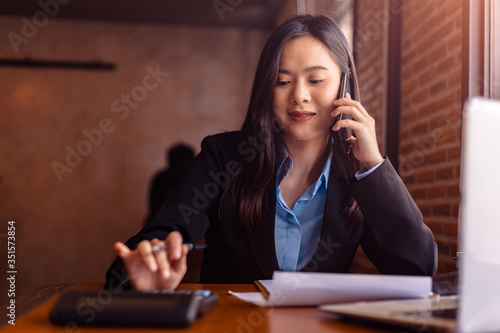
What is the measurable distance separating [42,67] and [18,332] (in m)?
5.63

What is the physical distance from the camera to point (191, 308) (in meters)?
0.68

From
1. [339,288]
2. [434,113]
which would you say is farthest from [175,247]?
[434,113]

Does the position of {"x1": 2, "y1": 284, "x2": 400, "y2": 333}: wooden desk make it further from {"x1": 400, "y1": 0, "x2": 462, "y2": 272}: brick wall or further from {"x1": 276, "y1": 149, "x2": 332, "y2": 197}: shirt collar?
{"x1": 400, "y1": 0, "x2": 462, "y2": 272}: brick wall

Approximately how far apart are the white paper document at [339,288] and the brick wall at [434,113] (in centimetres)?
111

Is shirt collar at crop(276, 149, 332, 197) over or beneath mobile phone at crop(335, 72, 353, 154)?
beneath

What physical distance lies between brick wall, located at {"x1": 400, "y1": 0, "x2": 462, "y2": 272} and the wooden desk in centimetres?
122

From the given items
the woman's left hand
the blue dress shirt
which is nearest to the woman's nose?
the woman's left hand

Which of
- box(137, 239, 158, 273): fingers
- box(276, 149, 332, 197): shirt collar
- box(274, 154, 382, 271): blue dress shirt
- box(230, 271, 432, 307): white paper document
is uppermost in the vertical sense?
box(276, 149, 332, 197): shirt collar

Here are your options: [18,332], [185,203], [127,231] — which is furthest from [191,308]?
[127,231]

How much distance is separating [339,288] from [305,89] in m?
0.66

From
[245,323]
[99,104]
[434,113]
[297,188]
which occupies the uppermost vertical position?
[99,104]

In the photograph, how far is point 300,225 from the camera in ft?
4.36

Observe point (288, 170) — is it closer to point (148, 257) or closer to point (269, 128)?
point (269, 128)

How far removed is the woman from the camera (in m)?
1.14
